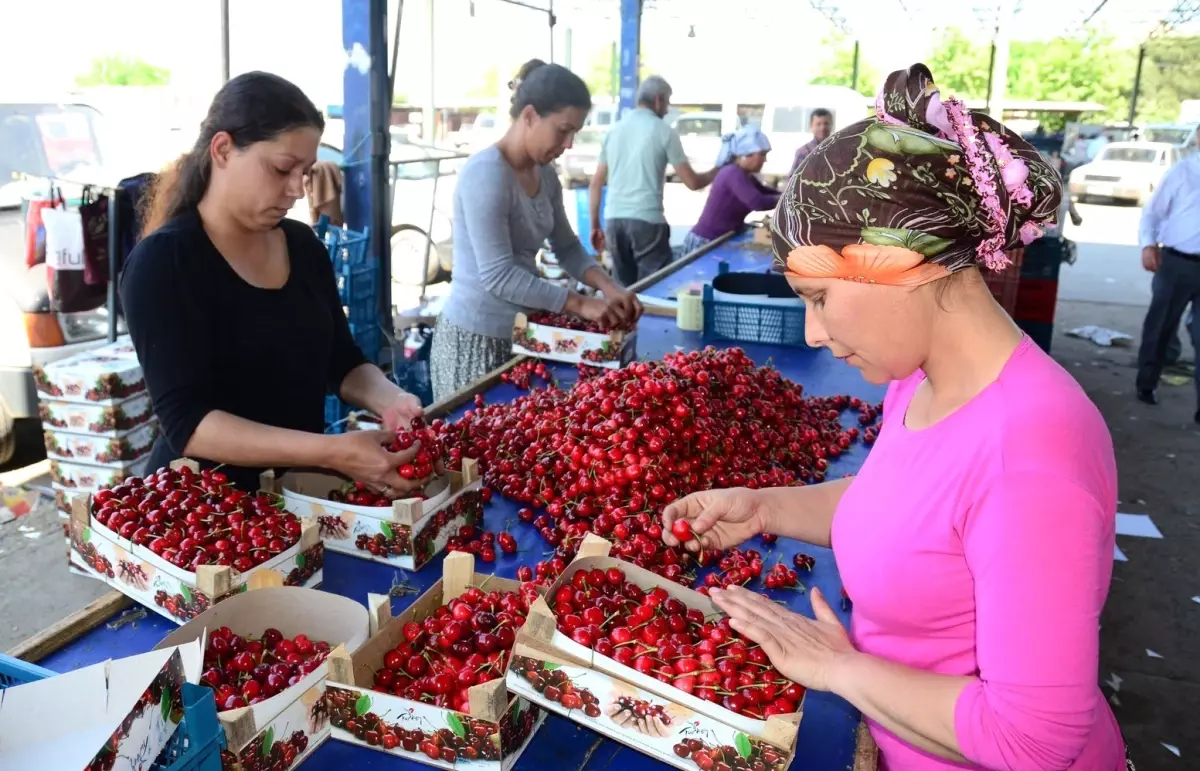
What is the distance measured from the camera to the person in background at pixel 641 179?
7281 mm

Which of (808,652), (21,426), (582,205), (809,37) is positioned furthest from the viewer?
(809,37)

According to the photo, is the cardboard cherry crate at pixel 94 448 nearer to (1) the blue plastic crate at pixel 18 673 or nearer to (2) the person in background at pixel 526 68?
(2) the person in background at pixel 526 68

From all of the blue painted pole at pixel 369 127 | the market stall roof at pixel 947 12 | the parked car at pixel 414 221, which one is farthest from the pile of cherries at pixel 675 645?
the market stall roof at pixel 947 12

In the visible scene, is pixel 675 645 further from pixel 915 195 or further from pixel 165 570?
pixel 165 570

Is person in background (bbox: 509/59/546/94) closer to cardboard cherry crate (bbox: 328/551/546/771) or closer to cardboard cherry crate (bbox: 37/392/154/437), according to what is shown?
cardboard cherry crate (bbox: 37/392/154/437)

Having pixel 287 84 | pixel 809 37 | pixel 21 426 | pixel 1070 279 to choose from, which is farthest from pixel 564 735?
pixel 809 37

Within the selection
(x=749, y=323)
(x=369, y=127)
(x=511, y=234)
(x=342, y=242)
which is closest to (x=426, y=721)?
(x=511, y=234)

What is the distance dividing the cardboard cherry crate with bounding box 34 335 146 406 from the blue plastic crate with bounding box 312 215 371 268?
3.84ft

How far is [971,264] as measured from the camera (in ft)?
4.03

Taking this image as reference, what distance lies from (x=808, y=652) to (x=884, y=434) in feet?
1.41

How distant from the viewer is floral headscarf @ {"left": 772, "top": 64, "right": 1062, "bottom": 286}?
1.17 metres

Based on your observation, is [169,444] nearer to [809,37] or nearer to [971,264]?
[971,264]

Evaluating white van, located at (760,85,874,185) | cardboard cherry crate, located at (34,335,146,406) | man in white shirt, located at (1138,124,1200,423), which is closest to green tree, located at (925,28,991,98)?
white van, located at (760,85,874,185)

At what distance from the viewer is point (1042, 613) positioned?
106cm
